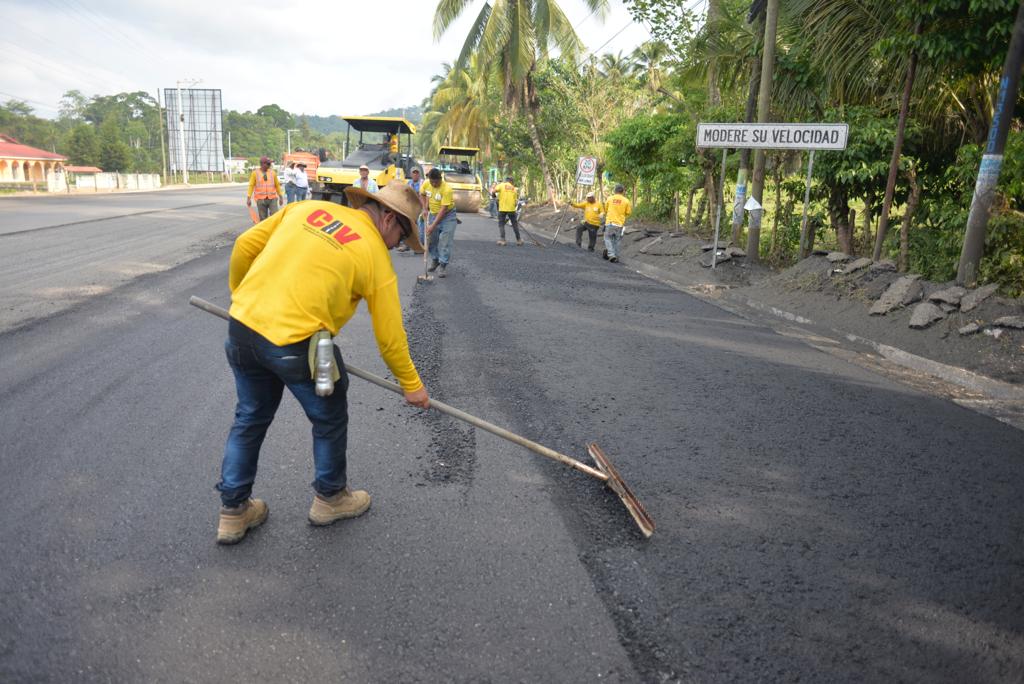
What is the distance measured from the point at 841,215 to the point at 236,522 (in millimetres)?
11984

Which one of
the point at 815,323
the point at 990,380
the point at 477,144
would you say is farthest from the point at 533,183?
the point at 990,380

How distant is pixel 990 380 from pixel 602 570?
5.05m

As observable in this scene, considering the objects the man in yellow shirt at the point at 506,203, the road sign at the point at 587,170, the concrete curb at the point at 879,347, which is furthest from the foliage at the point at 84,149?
the concrete curb at the point at 879,347

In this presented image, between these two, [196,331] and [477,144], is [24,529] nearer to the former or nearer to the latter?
[196,331]

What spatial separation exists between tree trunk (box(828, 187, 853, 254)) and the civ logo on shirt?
11068mm

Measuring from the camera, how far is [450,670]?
2303 mm

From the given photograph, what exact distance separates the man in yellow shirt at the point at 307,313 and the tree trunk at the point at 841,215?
1091 centimetres

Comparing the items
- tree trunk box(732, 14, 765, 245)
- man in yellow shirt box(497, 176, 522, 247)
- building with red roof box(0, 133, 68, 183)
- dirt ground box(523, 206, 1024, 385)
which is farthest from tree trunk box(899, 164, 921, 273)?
building with red roof box(0, 133, 68, 183)

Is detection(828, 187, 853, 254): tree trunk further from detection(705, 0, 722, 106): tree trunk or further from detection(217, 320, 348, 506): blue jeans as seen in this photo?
detection(217, 320, 348, 506): blue jeans

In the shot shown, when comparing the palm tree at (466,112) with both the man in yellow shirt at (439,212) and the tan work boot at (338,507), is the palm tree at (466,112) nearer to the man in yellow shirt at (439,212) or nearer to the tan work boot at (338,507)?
the man in yellow shirt at (439,212)

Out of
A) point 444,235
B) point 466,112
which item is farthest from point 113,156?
point 444,235

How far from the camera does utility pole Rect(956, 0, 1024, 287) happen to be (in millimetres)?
7457

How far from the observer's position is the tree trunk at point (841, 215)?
12023 mm

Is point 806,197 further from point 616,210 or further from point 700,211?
point 700,211
